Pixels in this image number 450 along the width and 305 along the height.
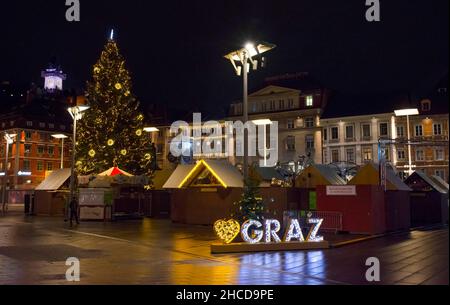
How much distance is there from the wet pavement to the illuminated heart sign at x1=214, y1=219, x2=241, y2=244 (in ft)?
2.62

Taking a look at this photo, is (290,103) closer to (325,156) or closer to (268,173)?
(325,156)

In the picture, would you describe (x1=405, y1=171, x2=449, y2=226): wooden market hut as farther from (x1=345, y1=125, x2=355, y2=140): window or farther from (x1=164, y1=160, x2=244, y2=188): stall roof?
(x1=345, y1=125, x2=355, y2=140): window

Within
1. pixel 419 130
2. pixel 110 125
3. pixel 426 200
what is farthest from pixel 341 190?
pixel 419 130

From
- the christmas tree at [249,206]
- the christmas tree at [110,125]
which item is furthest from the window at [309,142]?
the christmas tree at [249,206]

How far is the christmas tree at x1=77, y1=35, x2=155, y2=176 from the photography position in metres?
41.7

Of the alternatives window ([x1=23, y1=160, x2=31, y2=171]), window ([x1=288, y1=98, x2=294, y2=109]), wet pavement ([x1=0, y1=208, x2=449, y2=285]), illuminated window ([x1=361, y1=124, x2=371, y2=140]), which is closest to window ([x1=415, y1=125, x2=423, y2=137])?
illuminated window ([x1=361, y1=124, x2=371, y2=140])

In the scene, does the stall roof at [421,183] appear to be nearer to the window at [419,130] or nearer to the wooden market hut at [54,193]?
the wooden market hut at [54,193]

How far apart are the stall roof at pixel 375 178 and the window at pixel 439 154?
35.6 m

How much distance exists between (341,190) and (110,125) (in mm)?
24135

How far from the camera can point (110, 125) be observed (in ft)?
138

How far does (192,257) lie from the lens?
51.7 ft

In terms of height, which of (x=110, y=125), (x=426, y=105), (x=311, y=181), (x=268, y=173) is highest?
(x=426, y=105)

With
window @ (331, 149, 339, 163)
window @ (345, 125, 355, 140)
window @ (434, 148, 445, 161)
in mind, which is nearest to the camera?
window @ (434, 148, 445, 161)

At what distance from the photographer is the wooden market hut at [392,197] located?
25016mm
